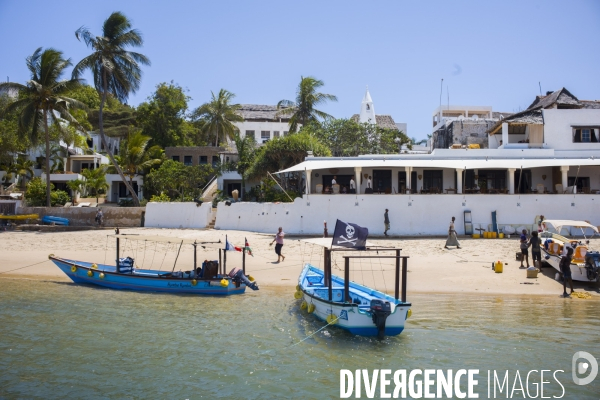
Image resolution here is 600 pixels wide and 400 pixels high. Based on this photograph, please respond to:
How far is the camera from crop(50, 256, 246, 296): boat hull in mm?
18547

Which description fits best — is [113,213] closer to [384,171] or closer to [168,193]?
[168,193]

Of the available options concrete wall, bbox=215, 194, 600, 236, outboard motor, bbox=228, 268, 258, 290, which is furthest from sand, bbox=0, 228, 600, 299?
concrete wall, bbox=215, 194, 600, 236

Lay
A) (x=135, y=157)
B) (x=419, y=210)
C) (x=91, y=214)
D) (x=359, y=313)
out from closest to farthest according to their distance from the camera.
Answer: (x=359, y=313) < (x=419, y=210) < (x=91, y=214) < (x=135, y=157)

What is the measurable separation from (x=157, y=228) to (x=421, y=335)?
72.4ft

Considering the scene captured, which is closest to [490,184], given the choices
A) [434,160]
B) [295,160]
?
[434,160]

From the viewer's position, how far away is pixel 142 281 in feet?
63.0

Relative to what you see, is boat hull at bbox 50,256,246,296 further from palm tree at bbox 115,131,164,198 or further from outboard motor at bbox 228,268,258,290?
palm tree at bbox 115,131,164,198

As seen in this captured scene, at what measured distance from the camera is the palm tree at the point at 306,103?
47344 mm

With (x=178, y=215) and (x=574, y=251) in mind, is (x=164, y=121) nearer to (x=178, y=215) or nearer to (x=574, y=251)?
(x=178, y=215)

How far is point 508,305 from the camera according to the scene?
1686cm

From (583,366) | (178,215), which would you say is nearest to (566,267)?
(583,366)

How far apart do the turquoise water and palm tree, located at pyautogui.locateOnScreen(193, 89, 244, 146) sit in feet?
115

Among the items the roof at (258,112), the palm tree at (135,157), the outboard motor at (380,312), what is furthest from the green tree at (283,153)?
the roof at (258,112)

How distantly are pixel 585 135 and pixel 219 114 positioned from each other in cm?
3129
